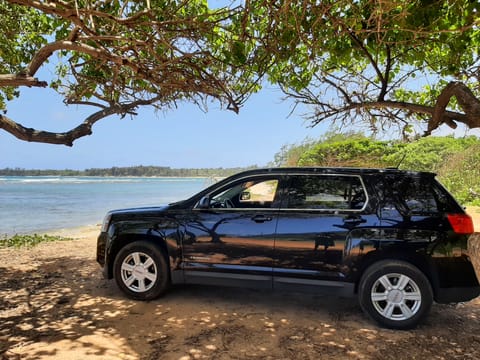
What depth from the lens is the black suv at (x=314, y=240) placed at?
3945 millimetres

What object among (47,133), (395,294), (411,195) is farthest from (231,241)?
(47,133)

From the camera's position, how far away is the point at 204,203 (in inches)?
186

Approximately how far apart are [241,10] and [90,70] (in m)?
4.16

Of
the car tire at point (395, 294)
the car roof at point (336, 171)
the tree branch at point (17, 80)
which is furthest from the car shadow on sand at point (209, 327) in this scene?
the tree branch at point (17, 80)

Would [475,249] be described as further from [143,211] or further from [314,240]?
[143,211]

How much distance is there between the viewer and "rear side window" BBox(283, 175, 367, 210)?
170 inches

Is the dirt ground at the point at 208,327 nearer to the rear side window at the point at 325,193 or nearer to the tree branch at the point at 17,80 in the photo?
the rear side window at the point at 325,193

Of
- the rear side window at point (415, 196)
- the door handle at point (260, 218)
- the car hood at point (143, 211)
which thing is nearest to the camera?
the rear side window at point (415, 196)

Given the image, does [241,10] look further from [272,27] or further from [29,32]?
[29,32]

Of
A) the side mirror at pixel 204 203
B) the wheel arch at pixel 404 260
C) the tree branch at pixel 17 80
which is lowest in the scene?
the wheel arch at pixel 404 260

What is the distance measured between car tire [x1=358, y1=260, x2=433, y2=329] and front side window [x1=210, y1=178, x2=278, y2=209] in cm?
150

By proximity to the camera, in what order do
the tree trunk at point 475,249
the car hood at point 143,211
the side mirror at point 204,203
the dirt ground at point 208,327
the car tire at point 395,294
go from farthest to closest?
1. the car hood at point 143,211
2. the side mirror at point 204,203
3. the car tire at point 395,294
4. the dirt ground at point 208,327
5. the tree trunk at point 475,249

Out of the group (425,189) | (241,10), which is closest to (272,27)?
(241,10)

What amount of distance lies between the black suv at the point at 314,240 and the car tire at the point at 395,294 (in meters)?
0.01
